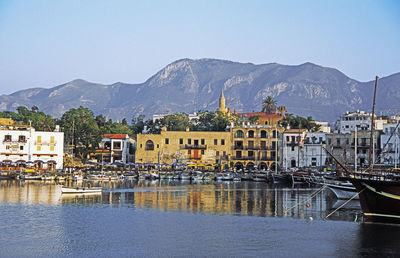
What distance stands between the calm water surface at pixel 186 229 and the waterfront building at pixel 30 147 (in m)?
39.0

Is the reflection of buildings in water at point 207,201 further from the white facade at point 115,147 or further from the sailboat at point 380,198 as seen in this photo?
the white facade at point 115,147

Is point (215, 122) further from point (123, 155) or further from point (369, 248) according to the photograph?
point (369, 248)

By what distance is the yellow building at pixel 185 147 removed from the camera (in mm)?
108750

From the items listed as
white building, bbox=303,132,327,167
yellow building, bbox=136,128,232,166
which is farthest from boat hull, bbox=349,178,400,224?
yellow building, bbox=136,128,232,166

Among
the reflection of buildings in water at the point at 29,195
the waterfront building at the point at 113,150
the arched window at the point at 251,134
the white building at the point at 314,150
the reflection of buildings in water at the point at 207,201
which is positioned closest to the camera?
the reflection of buildings in water at the point at 207,201

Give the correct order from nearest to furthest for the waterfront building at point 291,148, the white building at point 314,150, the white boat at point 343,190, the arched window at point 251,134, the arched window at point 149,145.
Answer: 1. the white boat at point 343,190
2. the white building at point 314,150
3. the waterfront building at point 291,148
4. the arched window at point 149,145
5. the arched window at point 251,134

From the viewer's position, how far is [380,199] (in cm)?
3578

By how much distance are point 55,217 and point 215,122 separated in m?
81.5

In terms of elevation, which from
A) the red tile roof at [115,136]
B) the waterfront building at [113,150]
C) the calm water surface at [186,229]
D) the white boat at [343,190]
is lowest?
the calm water surface at [186,229]

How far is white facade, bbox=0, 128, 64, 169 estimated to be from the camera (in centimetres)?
9125

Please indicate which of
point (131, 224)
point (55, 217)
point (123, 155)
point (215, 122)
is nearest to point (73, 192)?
point (55, 217)

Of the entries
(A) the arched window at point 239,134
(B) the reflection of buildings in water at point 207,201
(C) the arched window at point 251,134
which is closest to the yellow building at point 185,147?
(A) the arched window at point 239,134

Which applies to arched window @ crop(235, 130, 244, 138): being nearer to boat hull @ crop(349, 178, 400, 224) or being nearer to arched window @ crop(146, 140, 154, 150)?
arched window @ crop(146, 140, 154, 150)

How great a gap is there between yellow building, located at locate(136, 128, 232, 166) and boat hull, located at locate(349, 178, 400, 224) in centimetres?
7265
